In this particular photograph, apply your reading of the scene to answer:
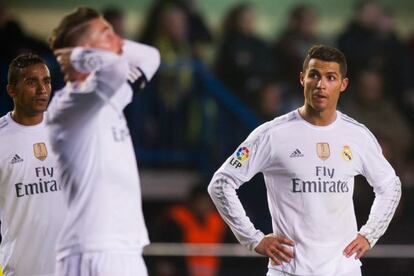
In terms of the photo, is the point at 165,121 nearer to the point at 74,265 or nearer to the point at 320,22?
the point at 320,22

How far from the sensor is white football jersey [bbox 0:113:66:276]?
6.39m

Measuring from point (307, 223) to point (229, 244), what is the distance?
396cm

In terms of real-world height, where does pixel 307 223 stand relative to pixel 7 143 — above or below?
below

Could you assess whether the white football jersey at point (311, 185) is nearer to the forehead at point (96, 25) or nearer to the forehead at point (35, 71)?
the forehead at point (35, 71)

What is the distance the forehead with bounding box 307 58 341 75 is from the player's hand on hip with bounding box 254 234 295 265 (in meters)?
0.86

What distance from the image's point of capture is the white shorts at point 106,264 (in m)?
5.43

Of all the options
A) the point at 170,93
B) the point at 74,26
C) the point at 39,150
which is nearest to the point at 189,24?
the point at 170,93

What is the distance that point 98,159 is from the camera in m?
5.40

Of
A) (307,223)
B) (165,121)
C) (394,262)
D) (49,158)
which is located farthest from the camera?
(165,121)

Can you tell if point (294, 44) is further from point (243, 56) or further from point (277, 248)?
point (277, 248)

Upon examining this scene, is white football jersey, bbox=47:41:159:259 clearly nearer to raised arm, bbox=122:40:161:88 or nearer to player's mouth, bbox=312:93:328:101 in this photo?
raised arm, bbox=122:40:161:88

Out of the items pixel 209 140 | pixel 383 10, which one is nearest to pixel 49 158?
pixel 209 140

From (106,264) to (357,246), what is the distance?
137cm

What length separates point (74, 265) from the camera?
5.52m
